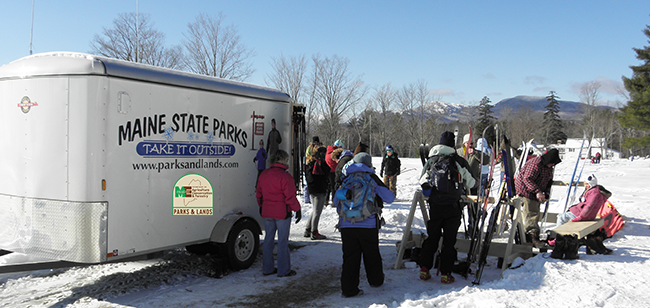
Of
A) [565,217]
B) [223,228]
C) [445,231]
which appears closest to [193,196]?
[223,228]

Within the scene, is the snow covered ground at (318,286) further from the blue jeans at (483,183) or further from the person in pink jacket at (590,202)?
the blue jeans at (483,183)

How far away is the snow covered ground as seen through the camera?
4.19 metres

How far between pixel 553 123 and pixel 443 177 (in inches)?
3662

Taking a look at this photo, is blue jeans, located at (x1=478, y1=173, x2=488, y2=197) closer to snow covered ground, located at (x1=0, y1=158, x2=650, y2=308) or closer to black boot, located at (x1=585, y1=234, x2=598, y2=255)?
snow covered ground, located at (x1=0, y1=158, x2=650, y2=308)

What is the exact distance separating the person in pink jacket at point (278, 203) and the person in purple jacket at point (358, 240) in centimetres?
83

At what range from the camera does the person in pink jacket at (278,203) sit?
17.8 feet

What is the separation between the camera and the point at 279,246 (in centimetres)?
562

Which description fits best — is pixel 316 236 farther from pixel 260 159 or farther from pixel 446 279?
pixel 446 279

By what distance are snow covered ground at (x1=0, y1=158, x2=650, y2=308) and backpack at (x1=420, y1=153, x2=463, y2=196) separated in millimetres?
1147

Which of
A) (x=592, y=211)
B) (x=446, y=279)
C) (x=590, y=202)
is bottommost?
(x=446, y=279)

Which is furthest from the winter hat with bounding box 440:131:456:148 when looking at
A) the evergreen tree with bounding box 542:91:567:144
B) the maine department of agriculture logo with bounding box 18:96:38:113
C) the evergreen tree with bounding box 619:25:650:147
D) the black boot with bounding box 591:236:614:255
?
the evergreen tree with bounding box 542:91:567:144

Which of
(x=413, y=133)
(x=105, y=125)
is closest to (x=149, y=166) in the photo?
(x=105, y=125)

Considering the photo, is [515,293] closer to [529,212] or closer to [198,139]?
A: [529,212]

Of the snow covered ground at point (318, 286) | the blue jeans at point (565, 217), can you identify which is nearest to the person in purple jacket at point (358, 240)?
the snow covered ground at point (318, 286)
